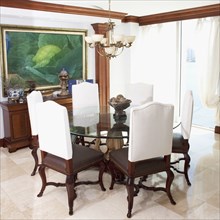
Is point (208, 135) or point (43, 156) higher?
point (43, 156)

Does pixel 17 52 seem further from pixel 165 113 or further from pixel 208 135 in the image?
pixel 208 135

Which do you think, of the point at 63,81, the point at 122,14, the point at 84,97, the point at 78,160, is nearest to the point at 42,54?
the point at 63,81

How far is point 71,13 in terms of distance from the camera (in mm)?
4621

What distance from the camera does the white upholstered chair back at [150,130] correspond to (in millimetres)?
2357

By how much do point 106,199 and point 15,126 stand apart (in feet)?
6.99

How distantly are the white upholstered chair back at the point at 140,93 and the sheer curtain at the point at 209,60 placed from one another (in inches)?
53.7

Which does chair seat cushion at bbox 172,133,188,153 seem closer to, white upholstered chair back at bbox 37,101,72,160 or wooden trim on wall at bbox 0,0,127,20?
white upholstered chair back at bbox 37,101,72,160

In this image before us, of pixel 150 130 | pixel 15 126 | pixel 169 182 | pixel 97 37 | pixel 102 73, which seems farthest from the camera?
pixel 102 73

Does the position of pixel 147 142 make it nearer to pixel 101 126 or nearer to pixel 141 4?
pixel 101 126

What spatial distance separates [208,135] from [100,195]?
9.57 feet

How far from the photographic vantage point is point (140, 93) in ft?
14.2

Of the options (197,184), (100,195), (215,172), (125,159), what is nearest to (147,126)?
(125,159)

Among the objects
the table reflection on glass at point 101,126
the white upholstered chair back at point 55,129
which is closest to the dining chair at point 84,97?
the table reflection on glass at point 101,126

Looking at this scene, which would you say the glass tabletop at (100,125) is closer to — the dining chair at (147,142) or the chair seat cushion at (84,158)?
the chair seat cushion at (84,158)
